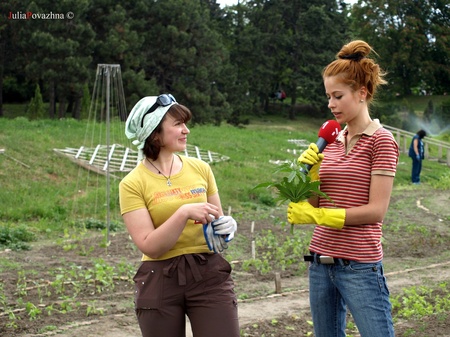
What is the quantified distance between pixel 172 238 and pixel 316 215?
627mm

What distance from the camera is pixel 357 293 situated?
3383mm

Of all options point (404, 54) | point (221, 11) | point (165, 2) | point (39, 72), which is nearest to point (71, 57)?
point (39, 72)

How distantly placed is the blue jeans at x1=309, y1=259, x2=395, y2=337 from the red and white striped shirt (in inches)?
2.2

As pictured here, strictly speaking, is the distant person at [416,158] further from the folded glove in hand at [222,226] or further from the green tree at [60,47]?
the folded glove in hand at [222,226]

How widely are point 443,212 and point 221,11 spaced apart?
34948mm

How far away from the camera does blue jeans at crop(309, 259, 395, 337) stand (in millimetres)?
3367

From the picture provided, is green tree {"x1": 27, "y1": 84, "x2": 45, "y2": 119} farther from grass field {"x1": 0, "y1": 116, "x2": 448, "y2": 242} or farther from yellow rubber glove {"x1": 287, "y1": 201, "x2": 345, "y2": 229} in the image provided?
yellow rubber glove {"x1": 287, "y1": 201, "x2": 345, "y2": 229}

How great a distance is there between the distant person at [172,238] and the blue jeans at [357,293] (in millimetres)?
399

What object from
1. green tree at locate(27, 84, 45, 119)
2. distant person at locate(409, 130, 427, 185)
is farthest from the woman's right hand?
green tree at locate(27, 84, 45, 119)

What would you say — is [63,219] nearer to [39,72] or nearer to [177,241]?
[177,241]

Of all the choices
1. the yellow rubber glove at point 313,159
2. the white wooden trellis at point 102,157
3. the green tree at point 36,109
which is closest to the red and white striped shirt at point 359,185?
the yellow rubber glove at point 313,159

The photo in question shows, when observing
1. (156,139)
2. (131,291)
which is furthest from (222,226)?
(131,291)

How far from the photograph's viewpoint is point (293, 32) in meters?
48.9

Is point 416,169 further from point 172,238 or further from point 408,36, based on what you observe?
point 408,36
